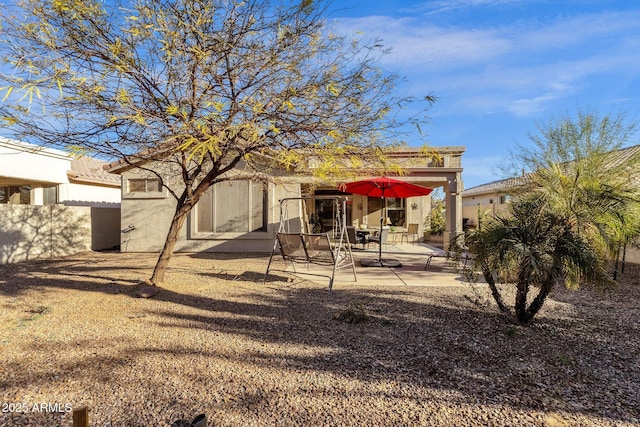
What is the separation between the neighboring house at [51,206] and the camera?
10.8 meters

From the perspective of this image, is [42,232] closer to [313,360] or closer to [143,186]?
[143,186]

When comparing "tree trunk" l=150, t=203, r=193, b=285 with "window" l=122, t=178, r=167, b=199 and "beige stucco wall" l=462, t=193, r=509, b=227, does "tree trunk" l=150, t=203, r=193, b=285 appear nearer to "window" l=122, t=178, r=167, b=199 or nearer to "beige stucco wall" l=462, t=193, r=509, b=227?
"window" l=122, t=178, r=167, b=199

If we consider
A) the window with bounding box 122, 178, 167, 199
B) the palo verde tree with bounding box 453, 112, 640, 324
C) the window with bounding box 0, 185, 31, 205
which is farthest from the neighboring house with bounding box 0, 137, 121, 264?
the palo verde tree with bounding box 453, 112, 640, 324

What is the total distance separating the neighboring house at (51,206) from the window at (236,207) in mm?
3603

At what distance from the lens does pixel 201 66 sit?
5363mm

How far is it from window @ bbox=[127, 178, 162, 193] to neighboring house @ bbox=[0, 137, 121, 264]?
1.49 meters

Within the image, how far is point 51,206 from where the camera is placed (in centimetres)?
1223

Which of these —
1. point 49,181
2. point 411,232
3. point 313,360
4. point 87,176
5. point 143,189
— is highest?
point 87,176

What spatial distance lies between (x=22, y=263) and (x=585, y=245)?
43.2ft

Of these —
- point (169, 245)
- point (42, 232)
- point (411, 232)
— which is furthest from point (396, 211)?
point (42, 232)

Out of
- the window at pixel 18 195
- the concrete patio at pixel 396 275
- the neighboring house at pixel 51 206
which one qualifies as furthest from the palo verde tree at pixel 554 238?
the window at pixel 18 195

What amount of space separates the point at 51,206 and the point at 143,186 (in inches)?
113

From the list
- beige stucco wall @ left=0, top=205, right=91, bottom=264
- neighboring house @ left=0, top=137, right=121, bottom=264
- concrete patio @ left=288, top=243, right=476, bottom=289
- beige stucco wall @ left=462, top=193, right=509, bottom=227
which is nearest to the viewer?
concrete patio @ left=288, top=243, right=476, bottom=289

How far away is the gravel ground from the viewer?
268 cm
